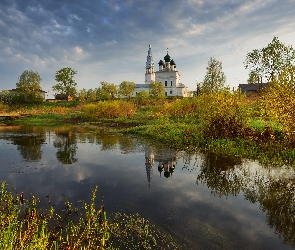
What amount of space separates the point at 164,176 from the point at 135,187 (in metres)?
1.74

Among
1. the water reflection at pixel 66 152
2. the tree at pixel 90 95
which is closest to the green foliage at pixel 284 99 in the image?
the water reflection at pixel 66 152

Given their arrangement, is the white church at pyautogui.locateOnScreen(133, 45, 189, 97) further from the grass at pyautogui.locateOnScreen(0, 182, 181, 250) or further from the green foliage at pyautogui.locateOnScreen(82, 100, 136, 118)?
the grass at pyautogui.locateOnScreen(0, 182, 181, 250)

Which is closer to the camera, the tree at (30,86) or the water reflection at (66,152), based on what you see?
the water reflection at (66,152)

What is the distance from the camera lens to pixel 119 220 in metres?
6.00

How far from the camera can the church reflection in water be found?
405 inches

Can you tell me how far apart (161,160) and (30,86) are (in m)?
69.3

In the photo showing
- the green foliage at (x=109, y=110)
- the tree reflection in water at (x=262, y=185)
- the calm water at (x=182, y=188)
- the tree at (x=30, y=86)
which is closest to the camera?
the calm water at (x=182, y=188)

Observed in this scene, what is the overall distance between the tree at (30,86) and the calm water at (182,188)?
193ft

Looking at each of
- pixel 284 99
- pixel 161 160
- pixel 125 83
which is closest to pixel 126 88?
pixel 125 83

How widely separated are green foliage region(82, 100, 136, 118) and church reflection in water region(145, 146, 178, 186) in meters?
17.7

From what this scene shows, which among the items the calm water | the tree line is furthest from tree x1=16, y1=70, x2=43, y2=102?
the calm water

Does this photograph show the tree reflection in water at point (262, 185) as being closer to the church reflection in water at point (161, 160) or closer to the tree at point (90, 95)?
the church reflection in water at point (161, 160)

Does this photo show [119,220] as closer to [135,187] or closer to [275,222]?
[135,187]

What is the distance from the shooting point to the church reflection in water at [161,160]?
10.3 m
